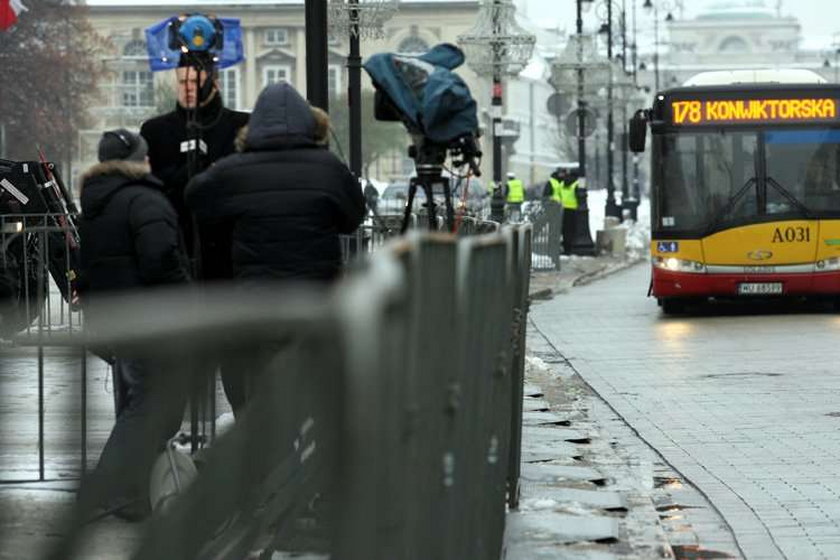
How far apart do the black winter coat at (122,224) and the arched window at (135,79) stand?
11117 centimetres

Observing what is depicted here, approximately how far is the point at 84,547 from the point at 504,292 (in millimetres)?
3702

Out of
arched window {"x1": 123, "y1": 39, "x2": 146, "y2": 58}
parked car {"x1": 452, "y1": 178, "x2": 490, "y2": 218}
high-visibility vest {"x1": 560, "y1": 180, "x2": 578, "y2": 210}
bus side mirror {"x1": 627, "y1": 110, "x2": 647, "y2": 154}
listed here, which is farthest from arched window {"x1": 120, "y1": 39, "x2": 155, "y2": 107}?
bus side mirror {"x1": 627, "y1": 110, "x2": 647, "y2": 154}

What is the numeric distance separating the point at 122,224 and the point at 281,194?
106 cm

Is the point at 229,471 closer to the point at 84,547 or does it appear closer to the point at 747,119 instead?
the point at 84,547

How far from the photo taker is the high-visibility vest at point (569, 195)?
4200 cm

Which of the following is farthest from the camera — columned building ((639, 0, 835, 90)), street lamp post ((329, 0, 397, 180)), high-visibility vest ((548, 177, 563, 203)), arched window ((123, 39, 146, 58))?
columned building ((639, 0, 835, 90))

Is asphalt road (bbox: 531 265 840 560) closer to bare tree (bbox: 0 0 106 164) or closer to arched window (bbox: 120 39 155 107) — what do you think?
bare tree (bbox: 0 0 106 164)

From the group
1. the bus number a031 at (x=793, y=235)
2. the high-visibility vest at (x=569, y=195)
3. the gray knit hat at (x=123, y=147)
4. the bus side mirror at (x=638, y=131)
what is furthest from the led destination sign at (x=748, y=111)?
the high-visibility vest at (x=569, y=195)

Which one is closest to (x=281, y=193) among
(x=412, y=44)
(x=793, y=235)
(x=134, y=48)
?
(x=793, y=235)

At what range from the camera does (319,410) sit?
10.0 ft

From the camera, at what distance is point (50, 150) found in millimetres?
78250

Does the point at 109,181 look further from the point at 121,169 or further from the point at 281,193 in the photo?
the point at 281,193

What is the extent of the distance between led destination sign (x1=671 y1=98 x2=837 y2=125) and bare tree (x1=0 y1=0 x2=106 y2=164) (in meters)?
44.0

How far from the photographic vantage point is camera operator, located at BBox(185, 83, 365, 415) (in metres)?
7.43
